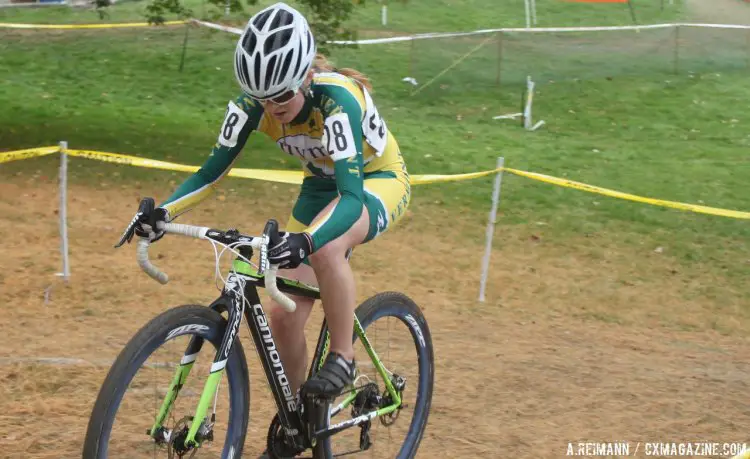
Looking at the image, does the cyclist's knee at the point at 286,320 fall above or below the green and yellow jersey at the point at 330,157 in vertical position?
below

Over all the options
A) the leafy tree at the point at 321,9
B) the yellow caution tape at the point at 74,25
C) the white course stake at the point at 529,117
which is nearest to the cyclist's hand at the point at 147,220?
the leafy tree at the point at 321,9

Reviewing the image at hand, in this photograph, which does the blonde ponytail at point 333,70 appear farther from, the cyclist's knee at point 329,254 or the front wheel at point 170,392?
the front wheel at point 170,392

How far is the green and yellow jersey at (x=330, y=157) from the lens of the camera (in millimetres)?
4164

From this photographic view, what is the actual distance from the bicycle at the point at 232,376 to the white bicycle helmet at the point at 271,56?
0.58 m

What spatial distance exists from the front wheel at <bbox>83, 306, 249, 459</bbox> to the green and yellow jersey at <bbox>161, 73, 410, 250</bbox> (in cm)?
56

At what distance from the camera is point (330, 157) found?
4383mm

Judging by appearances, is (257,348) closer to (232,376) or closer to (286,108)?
(232,376)

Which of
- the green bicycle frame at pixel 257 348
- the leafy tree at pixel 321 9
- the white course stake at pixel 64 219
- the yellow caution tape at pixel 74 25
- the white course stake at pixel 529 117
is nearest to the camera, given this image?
the green bicycle frame at pixel 257 348

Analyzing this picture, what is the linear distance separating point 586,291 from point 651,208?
3.57 metres

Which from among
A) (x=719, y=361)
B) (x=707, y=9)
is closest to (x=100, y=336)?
(x=719, y=361)

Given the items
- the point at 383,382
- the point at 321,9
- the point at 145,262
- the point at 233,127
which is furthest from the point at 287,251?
the point at 321,9

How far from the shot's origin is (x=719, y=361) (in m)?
7.95

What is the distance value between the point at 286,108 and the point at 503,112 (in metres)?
14.9

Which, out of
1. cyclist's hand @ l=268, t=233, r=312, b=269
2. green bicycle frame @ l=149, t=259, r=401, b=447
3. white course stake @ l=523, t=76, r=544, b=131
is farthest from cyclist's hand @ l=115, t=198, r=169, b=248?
white course stake @ l=523, t=76, r=544, b=131
